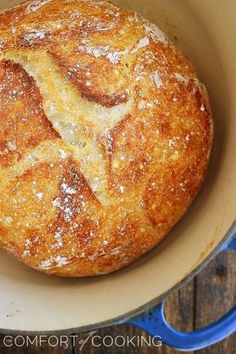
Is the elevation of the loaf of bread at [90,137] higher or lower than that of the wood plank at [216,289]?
higher

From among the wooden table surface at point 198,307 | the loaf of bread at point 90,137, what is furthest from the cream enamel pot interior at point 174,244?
the wooden table surface at point 198,307

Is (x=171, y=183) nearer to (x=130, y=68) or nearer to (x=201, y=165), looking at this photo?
(x=201, y=165)

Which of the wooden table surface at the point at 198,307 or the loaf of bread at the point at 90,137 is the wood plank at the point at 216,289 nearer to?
the wooden table surface at the point at 198,307

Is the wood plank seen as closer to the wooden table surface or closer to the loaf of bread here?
the wooden table surface

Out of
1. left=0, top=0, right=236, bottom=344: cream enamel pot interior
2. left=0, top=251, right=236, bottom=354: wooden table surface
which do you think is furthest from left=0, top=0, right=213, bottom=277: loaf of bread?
left=0, top=251, right=236, bottom=354: wooden table surface

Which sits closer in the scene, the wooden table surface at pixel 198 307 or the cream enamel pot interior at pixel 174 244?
the cream enamel pot interior at pixel 174 244

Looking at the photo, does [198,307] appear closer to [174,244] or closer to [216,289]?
[216,289]

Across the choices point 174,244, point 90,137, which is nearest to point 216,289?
point 174,244
